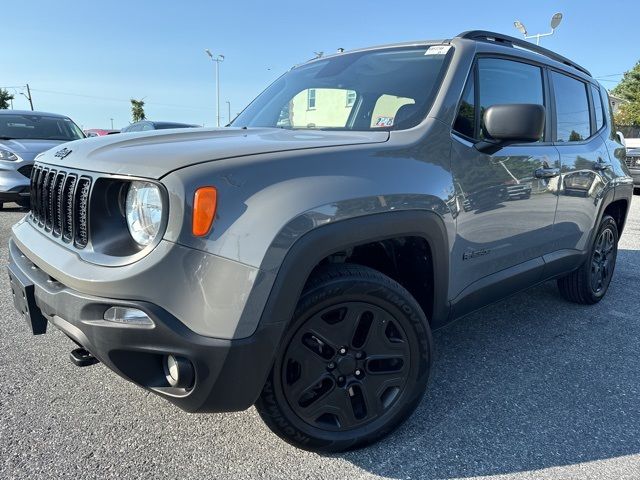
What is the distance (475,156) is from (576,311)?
224cm

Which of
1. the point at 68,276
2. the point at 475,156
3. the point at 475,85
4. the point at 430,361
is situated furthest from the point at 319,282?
the point at 475,85

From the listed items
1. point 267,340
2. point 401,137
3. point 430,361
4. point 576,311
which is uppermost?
point 401,137

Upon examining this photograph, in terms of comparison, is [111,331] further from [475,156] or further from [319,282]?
[475,156]

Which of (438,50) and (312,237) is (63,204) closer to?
(312,237)

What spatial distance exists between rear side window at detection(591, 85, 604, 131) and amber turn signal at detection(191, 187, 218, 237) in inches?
137

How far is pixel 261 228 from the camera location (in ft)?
5.34

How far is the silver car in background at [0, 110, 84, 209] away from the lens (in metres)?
6.64

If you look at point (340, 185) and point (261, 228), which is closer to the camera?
point (261, 228)

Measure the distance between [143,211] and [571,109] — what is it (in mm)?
3127

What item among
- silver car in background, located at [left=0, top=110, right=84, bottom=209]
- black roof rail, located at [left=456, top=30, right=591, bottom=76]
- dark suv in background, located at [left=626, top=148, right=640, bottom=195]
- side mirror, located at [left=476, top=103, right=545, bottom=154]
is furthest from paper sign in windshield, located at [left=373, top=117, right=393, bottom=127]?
dark suv in background, located at [left=626, top=148, right=640, bottom=195]

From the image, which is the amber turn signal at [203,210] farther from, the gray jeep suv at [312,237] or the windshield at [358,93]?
the windshield at [358,93]

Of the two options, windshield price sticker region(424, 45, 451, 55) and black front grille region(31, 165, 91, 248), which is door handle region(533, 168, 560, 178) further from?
black front grille region(31, 165, 91, 248)

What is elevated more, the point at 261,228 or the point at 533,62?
the point at 533,62

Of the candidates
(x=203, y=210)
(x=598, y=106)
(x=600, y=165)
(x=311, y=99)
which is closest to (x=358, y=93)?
(x=311, y=99)
